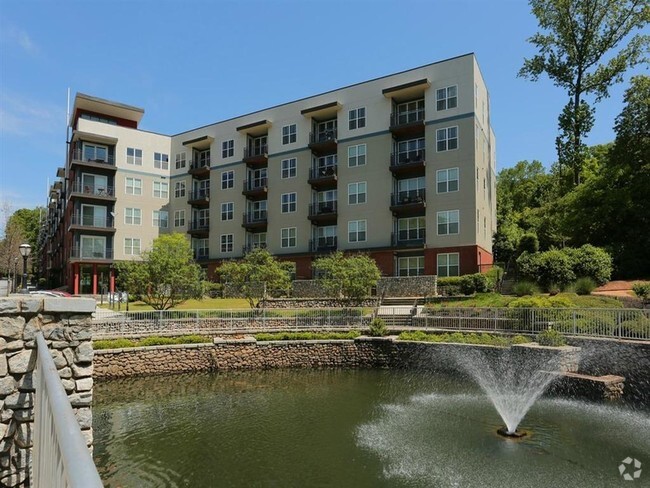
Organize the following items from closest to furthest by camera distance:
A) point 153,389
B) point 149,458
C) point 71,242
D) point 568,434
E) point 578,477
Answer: point 578,477 → point 149,458 → point 568,434 → point 153,389 → point 71,242

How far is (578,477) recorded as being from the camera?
361 inches

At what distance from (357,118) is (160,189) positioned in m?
25.2

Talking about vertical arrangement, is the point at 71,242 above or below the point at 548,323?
above

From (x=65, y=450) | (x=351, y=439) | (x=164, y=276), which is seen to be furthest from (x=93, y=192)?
(x=65, y=450)

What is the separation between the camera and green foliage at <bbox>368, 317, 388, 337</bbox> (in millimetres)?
23078

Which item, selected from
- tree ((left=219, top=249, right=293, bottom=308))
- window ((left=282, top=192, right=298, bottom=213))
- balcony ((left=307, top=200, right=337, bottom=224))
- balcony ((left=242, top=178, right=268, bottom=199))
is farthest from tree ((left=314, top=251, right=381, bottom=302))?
balcony ((left=242, top=178, right=268, bottom=199))

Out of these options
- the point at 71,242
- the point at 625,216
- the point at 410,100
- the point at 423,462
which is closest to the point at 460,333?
the point at 423,462

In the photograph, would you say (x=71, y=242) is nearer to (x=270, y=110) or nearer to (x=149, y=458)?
(x=270, y=110)

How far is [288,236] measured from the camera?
43938 mm

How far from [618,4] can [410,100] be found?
1788cm

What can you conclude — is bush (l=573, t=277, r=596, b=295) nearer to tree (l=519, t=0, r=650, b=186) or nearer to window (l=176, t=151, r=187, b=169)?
tree (l=519, t=0, r=650, b=186)

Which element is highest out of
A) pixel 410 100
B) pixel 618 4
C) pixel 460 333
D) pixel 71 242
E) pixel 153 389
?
pixel 618 4

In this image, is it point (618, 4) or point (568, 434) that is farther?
point (618, 4)

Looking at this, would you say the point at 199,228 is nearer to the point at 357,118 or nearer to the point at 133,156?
the point at 133,156
